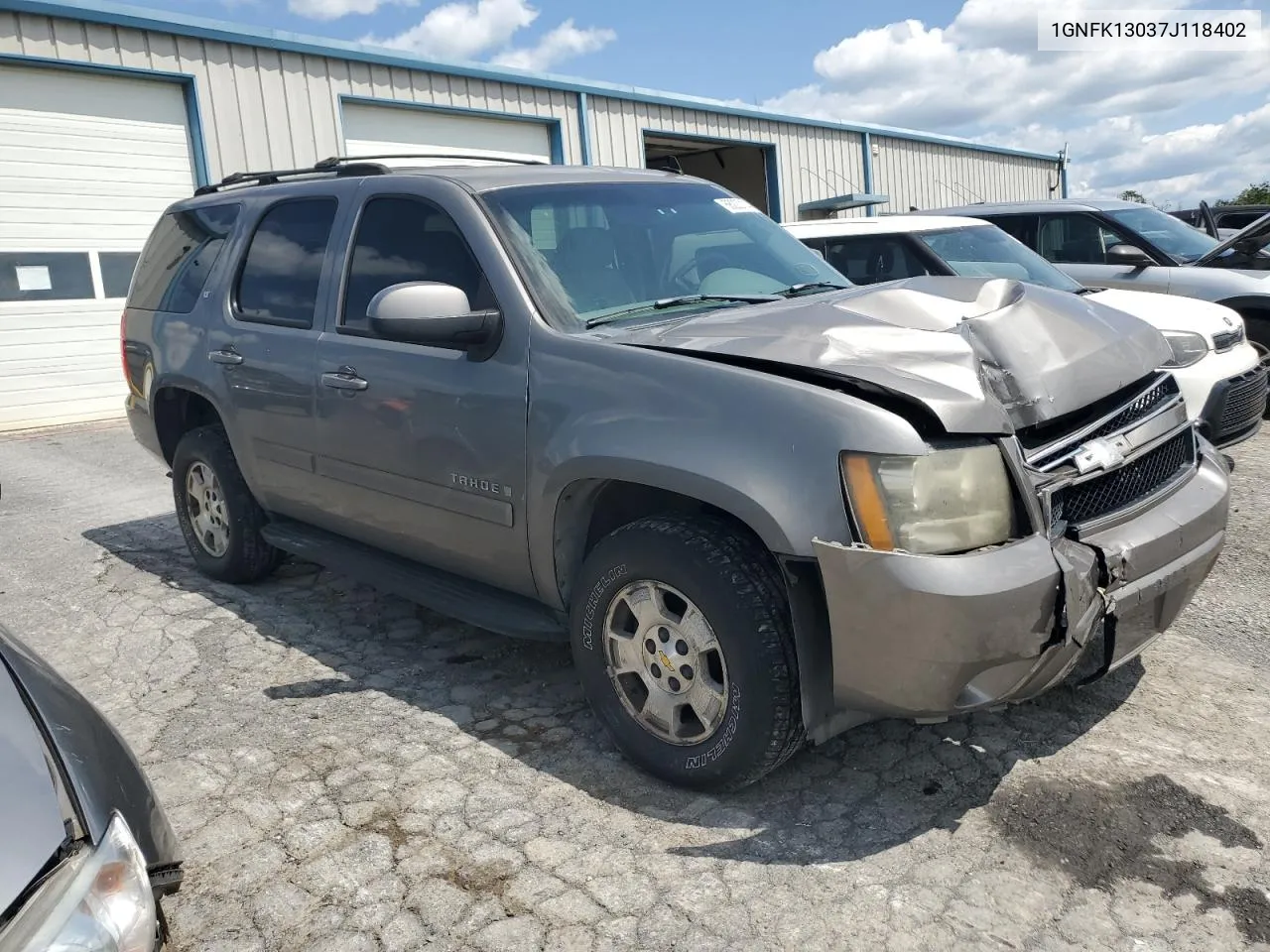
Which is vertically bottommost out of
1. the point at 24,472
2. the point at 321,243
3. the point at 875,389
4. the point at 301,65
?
the point at 24,472

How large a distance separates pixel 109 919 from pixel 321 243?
3135 mm

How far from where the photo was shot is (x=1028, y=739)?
3246 millimetres

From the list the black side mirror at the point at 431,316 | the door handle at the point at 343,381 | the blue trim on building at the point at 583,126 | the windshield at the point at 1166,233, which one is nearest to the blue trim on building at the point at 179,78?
the blue trim on building at the point at 583,126

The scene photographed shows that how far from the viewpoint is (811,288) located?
388 cm

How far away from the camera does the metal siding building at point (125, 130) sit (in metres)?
10.2

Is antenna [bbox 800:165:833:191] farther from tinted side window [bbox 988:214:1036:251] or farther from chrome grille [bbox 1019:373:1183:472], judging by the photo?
chrome grille [bbox 1019:373:1183:472]

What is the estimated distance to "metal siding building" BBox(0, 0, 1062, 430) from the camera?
33.4 feet

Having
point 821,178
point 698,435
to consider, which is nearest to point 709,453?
point 698,435

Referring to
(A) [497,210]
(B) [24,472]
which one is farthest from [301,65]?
(A) [497,210]

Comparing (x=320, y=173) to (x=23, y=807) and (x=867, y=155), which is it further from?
(x=867, y=155)

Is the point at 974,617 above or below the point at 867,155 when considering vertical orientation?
below

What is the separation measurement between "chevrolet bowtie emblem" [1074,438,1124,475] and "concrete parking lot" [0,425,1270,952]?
0.93m

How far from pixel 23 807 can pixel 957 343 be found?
240cm

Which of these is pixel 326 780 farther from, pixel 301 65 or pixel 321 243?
pixel 301 65
